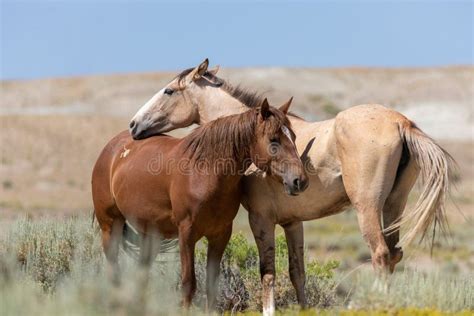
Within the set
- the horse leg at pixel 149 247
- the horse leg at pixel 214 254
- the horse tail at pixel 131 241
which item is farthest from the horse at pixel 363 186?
the horse tail at pixel 131 241

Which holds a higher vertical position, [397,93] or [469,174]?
[397,93]

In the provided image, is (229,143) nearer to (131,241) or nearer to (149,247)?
(149,247)

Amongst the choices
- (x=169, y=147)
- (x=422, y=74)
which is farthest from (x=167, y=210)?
(x=422, y=74)

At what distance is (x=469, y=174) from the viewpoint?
54.0 meters

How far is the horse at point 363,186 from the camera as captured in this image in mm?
7609

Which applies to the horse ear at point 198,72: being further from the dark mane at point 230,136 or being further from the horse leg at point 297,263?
the horse leg at point 297,263

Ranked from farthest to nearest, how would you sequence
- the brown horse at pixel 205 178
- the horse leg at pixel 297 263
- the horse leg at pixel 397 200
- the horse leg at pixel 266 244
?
the horse leg at pixel 297 263 < the horse leg at pixel 266 244 < the horse leg at pixel 397 200 < the brown horse at pixel 205 178

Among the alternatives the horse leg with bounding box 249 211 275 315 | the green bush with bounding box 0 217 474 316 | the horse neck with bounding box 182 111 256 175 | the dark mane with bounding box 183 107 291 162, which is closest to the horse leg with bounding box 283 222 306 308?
the green bush with bounding box 0 217 474 316

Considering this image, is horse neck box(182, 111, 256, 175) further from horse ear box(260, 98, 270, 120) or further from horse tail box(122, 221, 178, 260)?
horse tail box(122, 221, 178, 260)

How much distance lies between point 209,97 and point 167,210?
1.35 m

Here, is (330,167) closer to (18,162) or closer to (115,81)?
(18,162)

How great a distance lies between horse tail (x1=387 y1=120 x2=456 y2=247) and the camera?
7586mm

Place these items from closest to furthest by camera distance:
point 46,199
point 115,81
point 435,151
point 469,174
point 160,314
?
point 160,314 → point 435,151 → point 46,199 → point 469,174 → point 115,81

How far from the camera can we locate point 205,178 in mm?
7941
